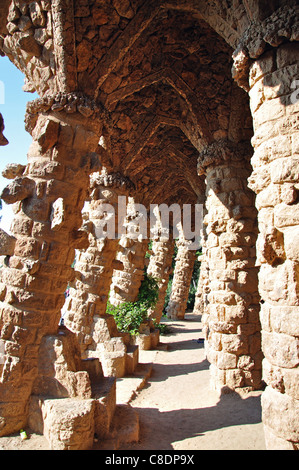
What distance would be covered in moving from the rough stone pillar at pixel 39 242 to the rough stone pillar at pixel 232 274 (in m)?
2.47

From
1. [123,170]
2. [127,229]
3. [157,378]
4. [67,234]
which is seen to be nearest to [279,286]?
[67,234]

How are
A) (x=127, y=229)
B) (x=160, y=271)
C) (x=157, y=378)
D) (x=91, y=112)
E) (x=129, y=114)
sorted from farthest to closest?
1. (x=160, y=271)
2. (x=127, y=229)
3. (x=129, y=114)
4. (x=157, y=378)
5. (x=91, y=112)

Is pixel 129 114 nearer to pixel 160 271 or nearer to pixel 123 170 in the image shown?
pixel 123 170

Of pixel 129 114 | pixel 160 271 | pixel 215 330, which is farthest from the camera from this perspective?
pixel 160 271

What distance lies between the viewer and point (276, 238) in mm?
2637

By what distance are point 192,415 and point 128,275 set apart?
486 centimetres

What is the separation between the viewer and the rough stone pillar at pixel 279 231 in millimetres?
2434

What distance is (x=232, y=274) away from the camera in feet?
16.7

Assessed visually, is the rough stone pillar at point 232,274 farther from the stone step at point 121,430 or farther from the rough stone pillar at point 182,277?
the rough stone pillar at point 182,277

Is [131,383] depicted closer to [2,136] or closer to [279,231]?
[279,231]

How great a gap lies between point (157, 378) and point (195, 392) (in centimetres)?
116

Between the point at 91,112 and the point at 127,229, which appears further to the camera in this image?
the point at 127,229
